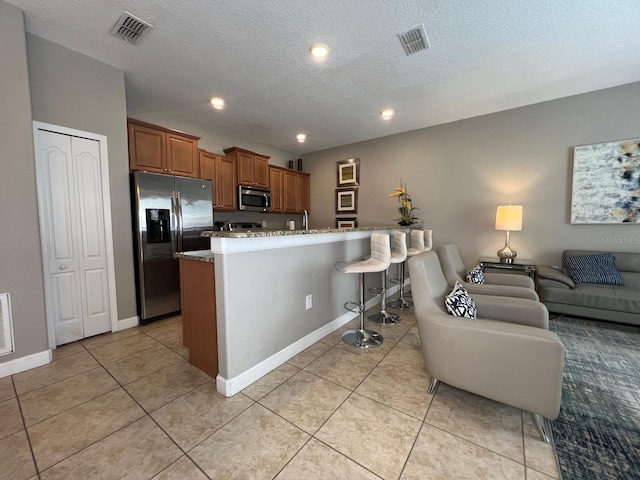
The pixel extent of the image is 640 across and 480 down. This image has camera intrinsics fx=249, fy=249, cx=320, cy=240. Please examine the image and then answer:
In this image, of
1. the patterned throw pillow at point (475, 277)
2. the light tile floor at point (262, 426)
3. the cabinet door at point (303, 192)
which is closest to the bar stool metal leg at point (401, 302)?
the patterned throw pillow at point (475, 277)

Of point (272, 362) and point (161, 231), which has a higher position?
point (161, 231)

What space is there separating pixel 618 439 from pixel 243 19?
12.2 feet

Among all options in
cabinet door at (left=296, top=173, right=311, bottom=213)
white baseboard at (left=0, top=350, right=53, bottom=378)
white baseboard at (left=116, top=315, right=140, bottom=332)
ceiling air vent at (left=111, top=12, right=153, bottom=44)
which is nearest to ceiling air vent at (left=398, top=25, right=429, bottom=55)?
ceiling air vent at (left=111, top=12, right=153, bottom=44)

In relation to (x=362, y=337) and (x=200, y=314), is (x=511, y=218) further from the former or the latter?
(x=200, y=314)

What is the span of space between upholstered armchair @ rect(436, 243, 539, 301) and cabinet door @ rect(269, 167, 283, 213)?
11.0 feet

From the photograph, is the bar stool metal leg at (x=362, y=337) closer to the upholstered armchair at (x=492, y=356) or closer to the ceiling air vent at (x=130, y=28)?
the upholstered armchair at (x=492, y=356)

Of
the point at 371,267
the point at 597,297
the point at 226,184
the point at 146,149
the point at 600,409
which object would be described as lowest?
the point at 600,409

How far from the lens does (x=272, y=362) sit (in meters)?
→ 2.04

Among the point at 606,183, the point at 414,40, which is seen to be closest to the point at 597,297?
the point at 606,183

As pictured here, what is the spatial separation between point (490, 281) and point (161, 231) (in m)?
3.92

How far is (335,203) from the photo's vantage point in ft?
18.5

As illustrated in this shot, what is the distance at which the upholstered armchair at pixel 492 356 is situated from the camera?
131 cm

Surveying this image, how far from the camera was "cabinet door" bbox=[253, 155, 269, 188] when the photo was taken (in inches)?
186

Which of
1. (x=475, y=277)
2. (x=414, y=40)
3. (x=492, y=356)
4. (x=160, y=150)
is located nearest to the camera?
(x=492, y=356)
